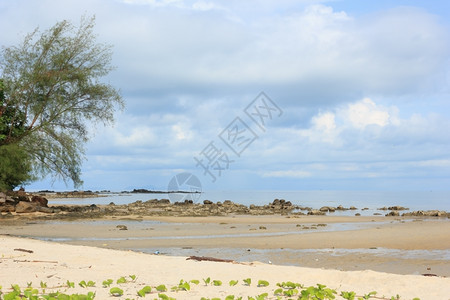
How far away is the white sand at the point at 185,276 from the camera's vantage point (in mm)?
6758

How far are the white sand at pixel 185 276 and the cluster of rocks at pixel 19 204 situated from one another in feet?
55.7

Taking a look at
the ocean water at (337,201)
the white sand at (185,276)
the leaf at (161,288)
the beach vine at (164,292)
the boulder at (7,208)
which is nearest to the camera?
the beach vine at (164,292)

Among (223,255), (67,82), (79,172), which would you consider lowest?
(223,255)

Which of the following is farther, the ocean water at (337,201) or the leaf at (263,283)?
the ocean water at (337,201)

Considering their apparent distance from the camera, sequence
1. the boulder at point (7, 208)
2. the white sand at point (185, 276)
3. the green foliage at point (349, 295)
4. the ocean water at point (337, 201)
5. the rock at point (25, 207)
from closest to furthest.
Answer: the green foliage at point (349, 295) → the white sand at point (185, 276) → the rock at point (25, 207) → the boulder at point (7, 208) → the ocean water at point (337, 201)

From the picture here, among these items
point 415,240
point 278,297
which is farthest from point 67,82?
point 278,297

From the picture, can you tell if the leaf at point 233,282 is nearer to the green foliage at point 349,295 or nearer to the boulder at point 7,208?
the green foliage at point 349,295

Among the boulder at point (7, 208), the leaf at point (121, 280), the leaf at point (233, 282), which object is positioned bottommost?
the leaf at point (121, 280)

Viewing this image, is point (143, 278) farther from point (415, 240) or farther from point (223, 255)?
point (415, 240)

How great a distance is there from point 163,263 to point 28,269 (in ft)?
7.61

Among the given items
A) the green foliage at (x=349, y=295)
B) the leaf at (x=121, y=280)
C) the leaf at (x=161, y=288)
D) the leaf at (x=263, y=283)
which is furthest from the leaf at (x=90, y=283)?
the green foliage at (x=349, y=295)

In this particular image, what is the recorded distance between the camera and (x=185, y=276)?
7699 mm

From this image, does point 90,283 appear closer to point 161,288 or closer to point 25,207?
point 161,288

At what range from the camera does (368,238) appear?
15.7m
